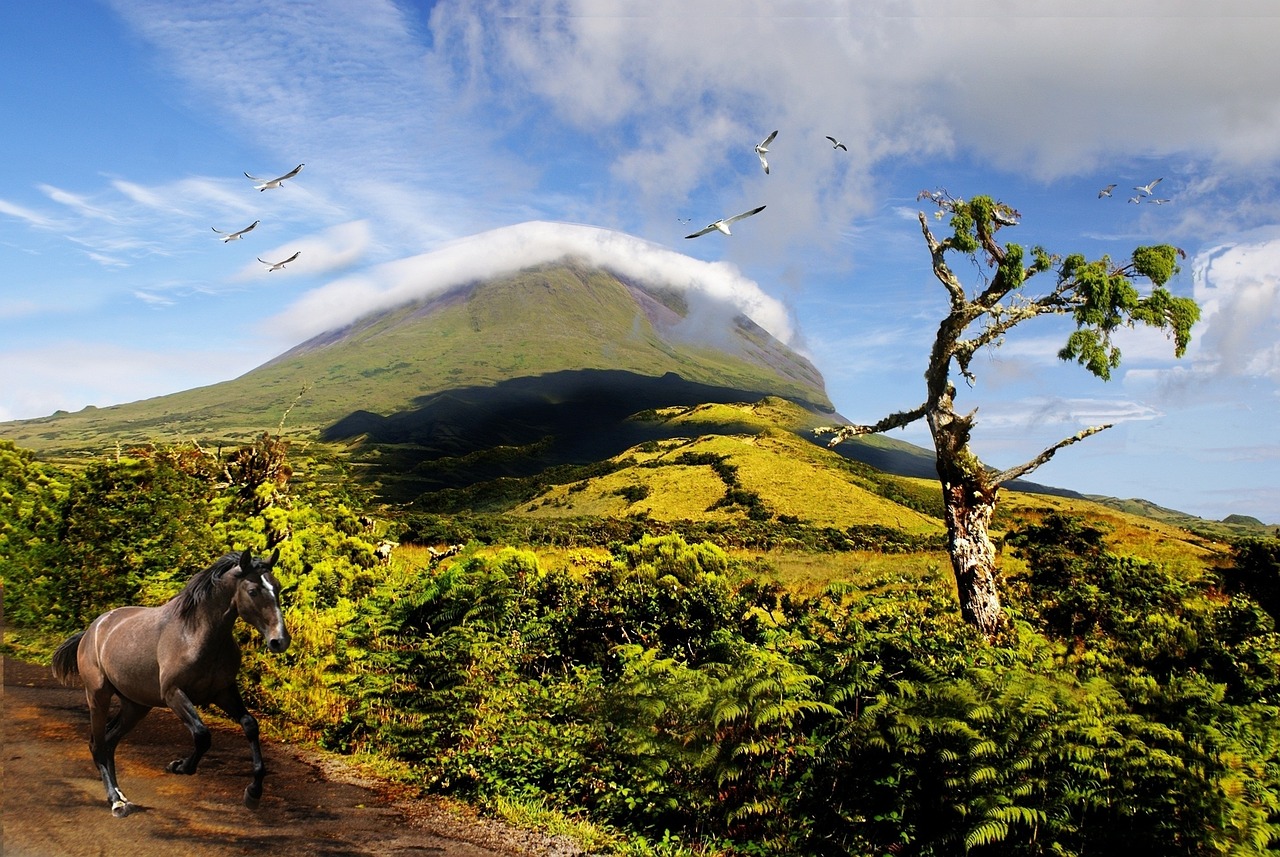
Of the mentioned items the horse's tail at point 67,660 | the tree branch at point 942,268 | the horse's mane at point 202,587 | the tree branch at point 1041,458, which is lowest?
the horse's tail at point 67,660

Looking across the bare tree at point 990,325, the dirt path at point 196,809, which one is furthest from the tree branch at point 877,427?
the dirt path at point 196,809

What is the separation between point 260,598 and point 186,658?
2.90 ft

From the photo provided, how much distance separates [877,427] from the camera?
17.2 meters

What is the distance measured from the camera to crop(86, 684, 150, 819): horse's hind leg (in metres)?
6.38

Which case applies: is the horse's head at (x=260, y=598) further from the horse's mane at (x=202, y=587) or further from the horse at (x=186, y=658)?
the horse's mane at (x=202, y=587)

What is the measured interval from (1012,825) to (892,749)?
1069 mm

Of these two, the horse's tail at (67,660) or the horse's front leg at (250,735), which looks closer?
the horse's front leg at (250,735)

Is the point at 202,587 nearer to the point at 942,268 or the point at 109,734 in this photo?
the point at 109,734

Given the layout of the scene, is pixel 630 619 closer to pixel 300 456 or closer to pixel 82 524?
pixel 300 456

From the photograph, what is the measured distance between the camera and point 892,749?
6.79 meters

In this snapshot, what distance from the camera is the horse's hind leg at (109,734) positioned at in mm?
6375

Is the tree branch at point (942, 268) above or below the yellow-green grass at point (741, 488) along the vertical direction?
above

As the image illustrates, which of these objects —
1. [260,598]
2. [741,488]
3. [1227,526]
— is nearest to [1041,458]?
[260,598]

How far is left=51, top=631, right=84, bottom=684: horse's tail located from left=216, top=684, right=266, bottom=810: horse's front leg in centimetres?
172
